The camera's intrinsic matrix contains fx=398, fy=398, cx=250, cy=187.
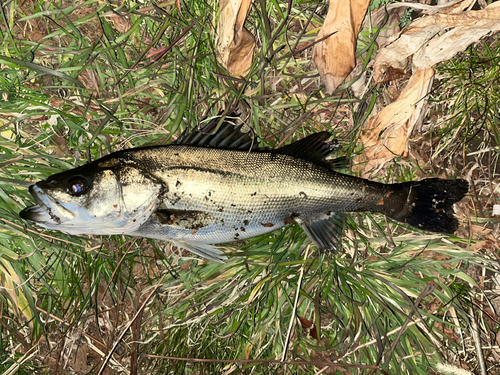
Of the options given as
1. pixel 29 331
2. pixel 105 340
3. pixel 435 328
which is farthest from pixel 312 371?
pixel 29 331

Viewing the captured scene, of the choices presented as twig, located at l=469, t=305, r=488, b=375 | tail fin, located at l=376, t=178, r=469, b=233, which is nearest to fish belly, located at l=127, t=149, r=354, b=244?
tail fin, located at l=376, t=178, r=469, b=233

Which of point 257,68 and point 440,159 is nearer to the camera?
point 257,68

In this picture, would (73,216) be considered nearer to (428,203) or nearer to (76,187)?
(76,187)

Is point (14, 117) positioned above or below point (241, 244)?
above

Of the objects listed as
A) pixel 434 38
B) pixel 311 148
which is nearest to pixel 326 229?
pixel 311 148

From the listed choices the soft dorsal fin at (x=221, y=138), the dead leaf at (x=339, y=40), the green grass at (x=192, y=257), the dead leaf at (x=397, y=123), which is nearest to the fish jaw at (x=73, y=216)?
the green grass at (x=192, y=257)

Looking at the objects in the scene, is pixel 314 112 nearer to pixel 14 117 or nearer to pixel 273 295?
pixel 273 295

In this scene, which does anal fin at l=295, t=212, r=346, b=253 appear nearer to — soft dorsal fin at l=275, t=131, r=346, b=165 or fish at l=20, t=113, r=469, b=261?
fish at l=20, t=113, r=469, b=261
